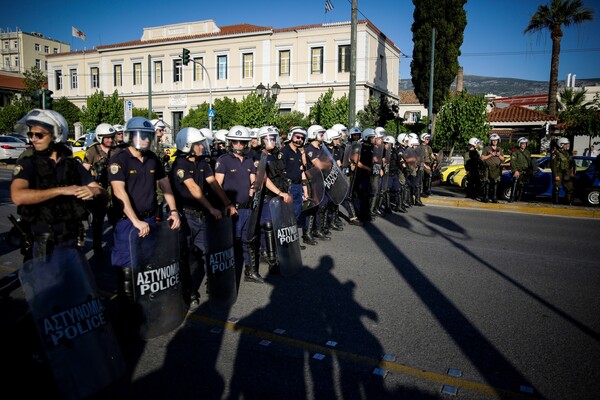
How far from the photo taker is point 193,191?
4.81 meters

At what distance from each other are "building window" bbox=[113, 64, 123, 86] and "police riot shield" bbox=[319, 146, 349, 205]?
146 ft

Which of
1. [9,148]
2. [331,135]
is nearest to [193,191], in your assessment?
[331,135]

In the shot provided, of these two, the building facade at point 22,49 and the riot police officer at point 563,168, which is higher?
the building facade at point 22,49

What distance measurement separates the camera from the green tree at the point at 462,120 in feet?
75.4

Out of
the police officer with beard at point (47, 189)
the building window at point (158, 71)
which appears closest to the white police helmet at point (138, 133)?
the police officer with beard at point (47, 189)

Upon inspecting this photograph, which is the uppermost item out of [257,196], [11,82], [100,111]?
[11,82]

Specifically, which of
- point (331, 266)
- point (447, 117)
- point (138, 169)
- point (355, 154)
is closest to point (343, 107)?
point (447, 117)

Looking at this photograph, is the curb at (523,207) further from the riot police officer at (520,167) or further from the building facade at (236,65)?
the building facade at (236,65)

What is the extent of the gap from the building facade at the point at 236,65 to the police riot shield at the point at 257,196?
29.6 m

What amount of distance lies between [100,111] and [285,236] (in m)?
37.9

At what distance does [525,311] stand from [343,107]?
26.2m

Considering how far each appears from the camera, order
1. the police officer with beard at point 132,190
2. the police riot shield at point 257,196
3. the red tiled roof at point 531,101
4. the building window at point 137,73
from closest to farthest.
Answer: the police officer with beard at point 132,190 → the police riot shield at point 257,196 → the building window at point 137,73 → the red tiled roof at point 531,101

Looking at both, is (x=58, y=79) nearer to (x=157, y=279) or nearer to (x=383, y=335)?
(x=157, y=279)

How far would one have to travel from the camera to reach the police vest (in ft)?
11.3
